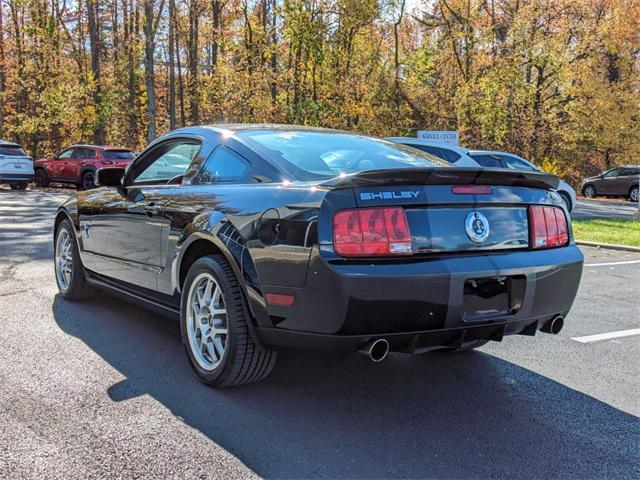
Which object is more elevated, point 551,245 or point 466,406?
point 551,245

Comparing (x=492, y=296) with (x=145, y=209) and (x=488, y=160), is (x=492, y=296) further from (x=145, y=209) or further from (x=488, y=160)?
(x=488, y=160)

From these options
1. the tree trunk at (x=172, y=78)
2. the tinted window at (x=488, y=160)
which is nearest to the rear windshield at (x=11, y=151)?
the tree trunk at (x=172, y=78)

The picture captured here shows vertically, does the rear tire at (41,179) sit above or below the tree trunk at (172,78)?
below

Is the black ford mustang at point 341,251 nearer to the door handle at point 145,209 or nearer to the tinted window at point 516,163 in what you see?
the door handle at point 145,209

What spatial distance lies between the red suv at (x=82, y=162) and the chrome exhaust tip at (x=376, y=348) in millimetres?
17743

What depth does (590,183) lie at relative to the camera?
27.2 m

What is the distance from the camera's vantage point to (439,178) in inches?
122

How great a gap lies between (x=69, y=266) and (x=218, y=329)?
2.56 metres

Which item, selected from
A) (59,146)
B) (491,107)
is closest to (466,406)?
(491,107)

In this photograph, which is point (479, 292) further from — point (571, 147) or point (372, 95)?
point (571, 147)

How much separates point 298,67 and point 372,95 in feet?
11.6

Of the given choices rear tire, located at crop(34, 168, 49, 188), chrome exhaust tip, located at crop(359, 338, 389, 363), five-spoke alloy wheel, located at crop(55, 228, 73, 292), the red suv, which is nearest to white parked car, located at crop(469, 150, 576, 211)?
five-spoke alloy wheel, located at crop(55, 228, 73, 292)

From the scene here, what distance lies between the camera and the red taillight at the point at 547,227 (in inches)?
134

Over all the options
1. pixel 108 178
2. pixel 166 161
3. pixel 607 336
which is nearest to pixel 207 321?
pixel 166 161
